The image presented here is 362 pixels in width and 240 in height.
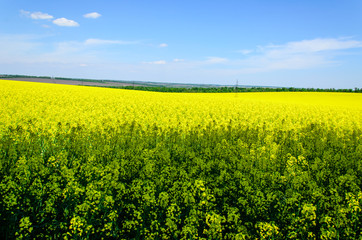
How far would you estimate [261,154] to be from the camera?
8.65 m

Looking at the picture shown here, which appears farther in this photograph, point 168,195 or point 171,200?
point 168,195

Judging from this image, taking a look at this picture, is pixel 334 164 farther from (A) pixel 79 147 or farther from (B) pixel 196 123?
(A) pixel 79 147

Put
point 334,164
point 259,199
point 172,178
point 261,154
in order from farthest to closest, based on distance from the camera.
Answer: point 261,154, point 334,164, point 172,178, point 259,199

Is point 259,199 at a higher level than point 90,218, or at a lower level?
higher

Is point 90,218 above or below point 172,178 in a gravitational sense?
below

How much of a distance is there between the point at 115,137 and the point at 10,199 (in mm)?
5276

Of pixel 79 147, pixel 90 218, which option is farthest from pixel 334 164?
pixel 79 147

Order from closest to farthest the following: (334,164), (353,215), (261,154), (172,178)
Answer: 1. (353,215)
2. (172,178)
3. (334,164)
4. (261,154)

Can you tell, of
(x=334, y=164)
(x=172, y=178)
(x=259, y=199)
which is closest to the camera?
(x=259, y=199)

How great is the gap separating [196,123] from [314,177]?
8.00 metres

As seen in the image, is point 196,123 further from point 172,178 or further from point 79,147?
point 172,178

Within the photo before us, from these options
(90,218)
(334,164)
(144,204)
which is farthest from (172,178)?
(334,164)

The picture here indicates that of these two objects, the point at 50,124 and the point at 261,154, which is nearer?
the point at 261,154

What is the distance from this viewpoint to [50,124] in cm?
1152
